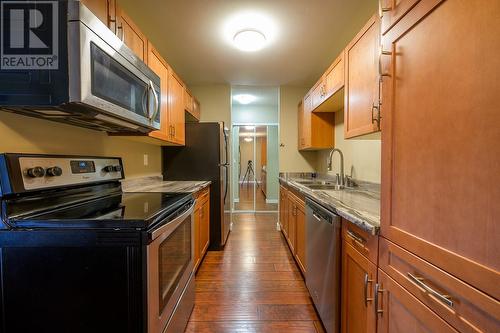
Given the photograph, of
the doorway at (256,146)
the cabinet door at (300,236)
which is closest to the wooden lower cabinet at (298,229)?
the cabinet door at (300,236)

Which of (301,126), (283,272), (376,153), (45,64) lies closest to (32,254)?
(45,64)

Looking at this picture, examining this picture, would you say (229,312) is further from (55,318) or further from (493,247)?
(493,247)

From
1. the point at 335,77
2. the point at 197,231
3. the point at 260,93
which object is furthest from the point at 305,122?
the point at 197,231

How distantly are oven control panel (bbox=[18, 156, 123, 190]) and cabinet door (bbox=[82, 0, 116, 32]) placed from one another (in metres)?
0.78

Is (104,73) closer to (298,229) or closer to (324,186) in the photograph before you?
(298,229)

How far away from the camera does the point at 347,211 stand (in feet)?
4.10

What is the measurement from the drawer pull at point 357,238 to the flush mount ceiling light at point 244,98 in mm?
4060

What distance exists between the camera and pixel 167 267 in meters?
1.23

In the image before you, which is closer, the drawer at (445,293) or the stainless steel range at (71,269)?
the drawer at (445,293)

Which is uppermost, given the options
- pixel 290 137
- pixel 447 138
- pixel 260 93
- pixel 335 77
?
pixel 260 93

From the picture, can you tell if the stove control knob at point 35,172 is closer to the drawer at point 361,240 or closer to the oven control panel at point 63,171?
the oven control panel at point 63,171

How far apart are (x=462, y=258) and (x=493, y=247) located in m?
0.09

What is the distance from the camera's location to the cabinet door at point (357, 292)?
104 centimetres

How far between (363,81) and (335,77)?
590 millimetres
